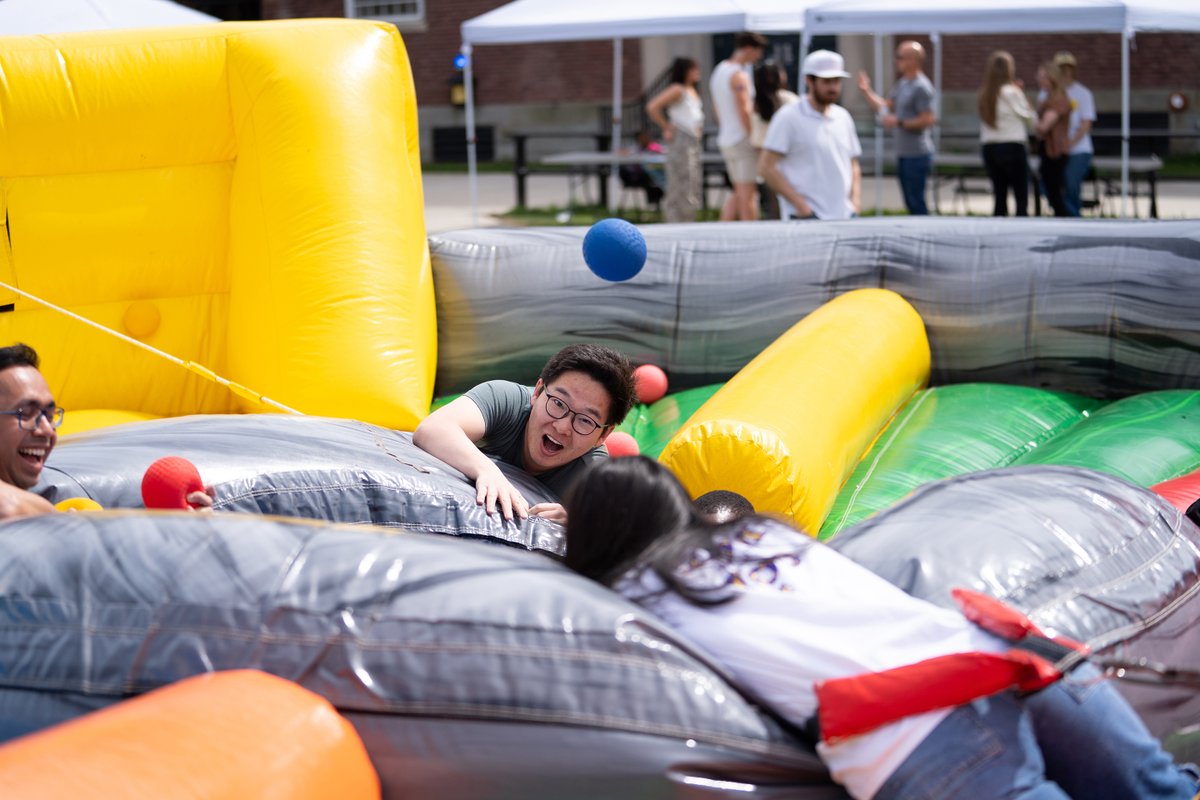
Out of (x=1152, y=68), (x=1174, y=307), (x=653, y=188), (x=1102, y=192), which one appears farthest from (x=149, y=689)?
(x=1152, y=68)

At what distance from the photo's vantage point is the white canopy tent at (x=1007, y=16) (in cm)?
961

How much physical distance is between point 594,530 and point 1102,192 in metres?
13.0

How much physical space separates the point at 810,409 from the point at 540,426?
887mm

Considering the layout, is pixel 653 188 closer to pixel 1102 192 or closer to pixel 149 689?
pixel 1102 192

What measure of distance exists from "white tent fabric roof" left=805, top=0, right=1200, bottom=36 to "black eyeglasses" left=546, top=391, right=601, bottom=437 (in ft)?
23.6

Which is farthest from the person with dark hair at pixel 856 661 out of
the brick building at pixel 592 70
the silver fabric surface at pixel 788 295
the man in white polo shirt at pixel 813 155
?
the brick building at pixel 592 70

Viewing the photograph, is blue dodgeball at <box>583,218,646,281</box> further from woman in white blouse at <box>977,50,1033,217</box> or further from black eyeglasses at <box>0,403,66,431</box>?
woman in white blouse at <box>977,50,1033,217</box>

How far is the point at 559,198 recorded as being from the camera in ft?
49.4

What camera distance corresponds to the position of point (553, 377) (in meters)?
3.44

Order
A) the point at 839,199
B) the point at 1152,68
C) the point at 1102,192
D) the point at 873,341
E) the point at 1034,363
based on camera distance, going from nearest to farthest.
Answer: the point at 873,341
the point at 1034,363
the point at 839,199
the point at 1102,192
the point at 1152,68

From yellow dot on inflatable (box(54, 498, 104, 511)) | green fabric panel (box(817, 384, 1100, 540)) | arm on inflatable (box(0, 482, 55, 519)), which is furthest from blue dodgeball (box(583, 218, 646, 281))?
arm on inflatable (box(0, 482, 55, 519))

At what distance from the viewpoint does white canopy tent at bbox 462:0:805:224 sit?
36.1ft

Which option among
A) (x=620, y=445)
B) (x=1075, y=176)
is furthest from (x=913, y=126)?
(x=620, y=445)

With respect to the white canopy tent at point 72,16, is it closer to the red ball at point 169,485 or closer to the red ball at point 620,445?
the red ball at point 620,445
